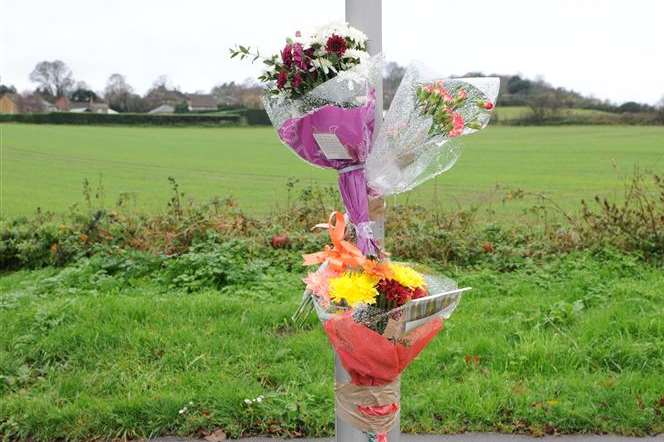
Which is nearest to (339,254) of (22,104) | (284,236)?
(284,236)

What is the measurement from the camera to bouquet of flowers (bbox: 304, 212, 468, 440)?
7.65ft

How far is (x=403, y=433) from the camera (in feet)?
12.2

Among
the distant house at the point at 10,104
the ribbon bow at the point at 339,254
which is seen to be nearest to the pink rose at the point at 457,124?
the ribbon bow at the point at 339,254

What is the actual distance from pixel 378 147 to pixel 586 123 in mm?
8889

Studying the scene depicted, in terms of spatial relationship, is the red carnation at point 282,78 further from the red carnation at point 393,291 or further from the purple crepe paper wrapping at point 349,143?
the red carnation at point 393,291

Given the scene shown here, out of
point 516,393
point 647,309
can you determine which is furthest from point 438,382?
point 647,309

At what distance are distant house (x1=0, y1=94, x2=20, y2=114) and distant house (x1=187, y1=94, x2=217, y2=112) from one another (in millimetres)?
2697

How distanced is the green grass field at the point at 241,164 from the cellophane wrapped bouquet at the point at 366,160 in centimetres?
601

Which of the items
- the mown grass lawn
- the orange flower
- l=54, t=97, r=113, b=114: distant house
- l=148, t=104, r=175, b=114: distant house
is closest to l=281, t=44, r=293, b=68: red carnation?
the orange flower

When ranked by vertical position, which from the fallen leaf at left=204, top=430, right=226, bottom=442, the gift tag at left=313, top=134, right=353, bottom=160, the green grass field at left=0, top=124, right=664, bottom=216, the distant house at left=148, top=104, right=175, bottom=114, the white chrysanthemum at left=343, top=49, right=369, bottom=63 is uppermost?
the white chrysanthemum at left=343, top=49, right=369, bottom=63

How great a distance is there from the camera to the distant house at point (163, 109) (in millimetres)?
11062

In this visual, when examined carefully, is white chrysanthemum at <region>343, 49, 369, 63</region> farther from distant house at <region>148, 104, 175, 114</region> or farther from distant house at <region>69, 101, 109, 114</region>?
distant house at <region>69, 101, 109, 114</region>

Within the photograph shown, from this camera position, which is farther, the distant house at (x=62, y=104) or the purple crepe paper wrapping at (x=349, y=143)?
the distant house at (x=62, y=104)

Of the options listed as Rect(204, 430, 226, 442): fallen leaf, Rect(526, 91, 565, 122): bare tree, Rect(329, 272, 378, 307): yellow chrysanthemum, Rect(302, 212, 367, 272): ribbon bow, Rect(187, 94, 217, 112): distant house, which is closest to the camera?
Rect(329, 272, 378, 307): yellow chrysanthemum
